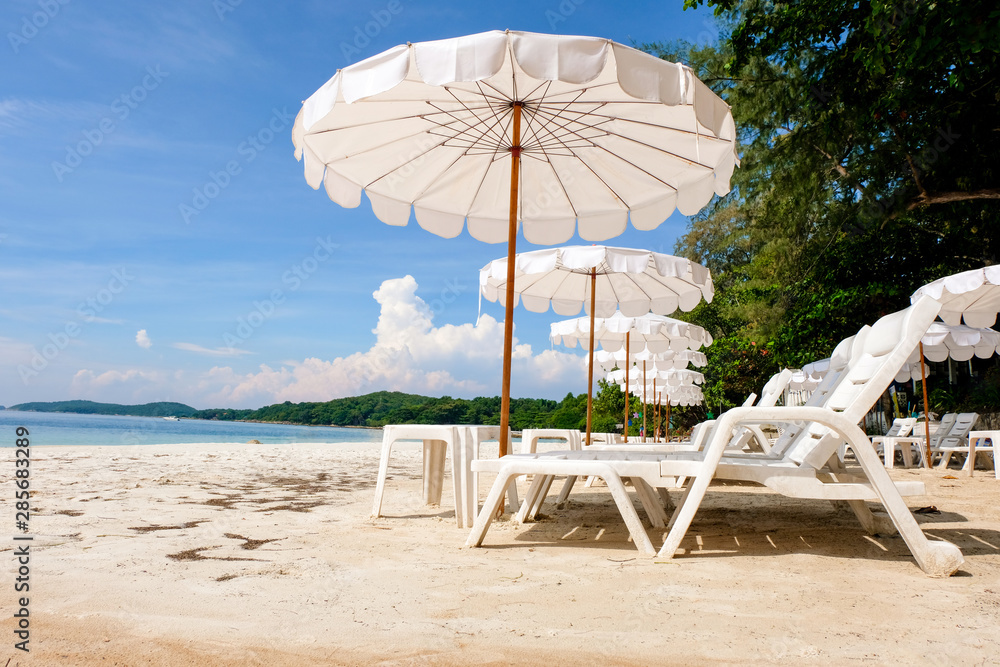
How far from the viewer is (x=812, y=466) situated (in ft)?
9.95

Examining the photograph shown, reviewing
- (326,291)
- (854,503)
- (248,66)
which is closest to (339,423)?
(326,291)

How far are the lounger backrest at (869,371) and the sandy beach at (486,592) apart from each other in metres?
0.55

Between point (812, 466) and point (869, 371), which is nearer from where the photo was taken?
point (812, 466)

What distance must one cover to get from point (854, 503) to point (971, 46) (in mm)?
6033

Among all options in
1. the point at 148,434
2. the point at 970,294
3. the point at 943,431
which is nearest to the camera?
the point at 970,294

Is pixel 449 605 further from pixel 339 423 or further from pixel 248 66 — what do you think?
pixel 339 423

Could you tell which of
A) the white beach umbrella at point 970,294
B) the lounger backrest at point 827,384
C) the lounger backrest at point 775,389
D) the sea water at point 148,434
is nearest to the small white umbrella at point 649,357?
the white beach umbrella at point 970,294

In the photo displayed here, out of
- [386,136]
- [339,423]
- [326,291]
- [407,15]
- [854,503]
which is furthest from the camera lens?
[339,423]

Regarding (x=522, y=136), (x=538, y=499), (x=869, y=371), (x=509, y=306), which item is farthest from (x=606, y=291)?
(x=869, y=371)

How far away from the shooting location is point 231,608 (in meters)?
2.12

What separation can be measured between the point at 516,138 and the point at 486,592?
3.10 metres

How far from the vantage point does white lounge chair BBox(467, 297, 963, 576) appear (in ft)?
9.12

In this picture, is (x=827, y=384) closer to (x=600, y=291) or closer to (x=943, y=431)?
(x=600, y=291)

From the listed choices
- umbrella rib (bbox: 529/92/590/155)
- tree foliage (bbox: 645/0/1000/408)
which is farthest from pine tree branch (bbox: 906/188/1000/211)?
umbrella rib (bbox: 529/92/590/155)
